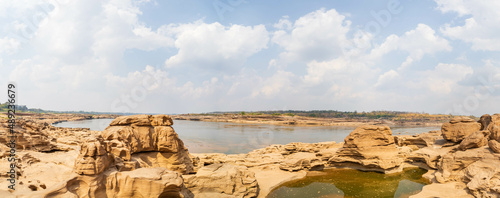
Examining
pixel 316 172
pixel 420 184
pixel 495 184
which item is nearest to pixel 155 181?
pixel 316 172

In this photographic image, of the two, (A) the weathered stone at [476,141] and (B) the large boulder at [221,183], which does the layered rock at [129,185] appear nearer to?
(B) the large boulder at [221,183]

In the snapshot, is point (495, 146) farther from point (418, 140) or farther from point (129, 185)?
point (129, 185)

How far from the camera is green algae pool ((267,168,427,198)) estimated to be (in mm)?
15234

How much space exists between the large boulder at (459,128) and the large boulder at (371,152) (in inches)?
199

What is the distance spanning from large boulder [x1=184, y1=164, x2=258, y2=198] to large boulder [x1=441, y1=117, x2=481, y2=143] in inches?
795

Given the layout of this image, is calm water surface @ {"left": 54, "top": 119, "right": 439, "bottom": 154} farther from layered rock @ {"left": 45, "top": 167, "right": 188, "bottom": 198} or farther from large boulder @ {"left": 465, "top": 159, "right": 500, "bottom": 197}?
large boulder @ {"left": 465, "top": 159, "right": 500, "bottom": 197}

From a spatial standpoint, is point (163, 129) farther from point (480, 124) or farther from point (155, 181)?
point (480, 124)

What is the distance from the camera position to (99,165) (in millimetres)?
9164

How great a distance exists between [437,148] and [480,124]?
4.22 metres

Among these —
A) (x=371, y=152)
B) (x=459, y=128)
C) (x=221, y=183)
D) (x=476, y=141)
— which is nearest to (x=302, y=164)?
(x=371, y=152)

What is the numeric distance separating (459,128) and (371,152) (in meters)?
8.78

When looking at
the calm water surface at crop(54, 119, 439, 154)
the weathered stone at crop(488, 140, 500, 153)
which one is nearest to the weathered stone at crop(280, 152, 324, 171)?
the weathered stone at crop(488, 140, 500, 153)

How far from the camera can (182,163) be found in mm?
16078

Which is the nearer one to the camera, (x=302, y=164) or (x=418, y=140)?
(x=302, y=164)
